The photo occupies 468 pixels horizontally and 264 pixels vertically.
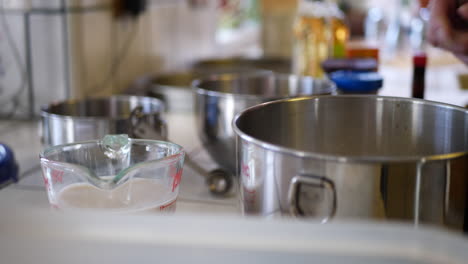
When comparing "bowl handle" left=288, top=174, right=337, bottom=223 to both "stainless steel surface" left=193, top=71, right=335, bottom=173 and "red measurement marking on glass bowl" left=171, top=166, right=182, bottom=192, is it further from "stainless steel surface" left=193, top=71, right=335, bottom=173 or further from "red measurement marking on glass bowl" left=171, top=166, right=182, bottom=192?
"stainless steel surface" left=193, top=71, right=335, bottom=173

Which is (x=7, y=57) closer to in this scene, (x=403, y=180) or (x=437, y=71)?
(x=403, y=180)

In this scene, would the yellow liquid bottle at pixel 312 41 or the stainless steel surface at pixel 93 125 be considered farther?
the yellow liquid bottle at pixel 312 41

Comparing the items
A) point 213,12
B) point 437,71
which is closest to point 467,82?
point 437,71

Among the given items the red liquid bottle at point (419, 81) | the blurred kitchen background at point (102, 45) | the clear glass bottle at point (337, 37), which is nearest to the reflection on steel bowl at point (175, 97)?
the blurred kitchen background at point (102, 45)

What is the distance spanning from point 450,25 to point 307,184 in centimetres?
44

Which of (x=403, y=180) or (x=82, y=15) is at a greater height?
(x=82, y=15)

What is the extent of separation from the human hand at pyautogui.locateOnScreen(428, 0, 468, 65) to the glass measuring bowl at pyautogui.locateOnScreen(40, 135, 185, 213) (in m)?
0.40

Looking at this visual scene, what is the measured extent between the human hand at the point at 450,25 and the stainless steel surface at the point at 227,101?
0.17m

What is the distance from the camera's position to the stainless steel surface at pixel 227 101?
0.84 metres

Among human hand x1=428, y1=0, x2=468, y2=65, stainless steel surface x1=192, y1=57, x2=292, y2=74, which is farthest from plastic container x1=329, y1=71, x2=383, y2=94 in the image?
stainless steel surface x1=192, y1=57, x2=292, y2=74

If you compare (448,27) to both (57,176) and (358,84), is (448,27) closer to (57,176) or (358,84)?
(358,84)

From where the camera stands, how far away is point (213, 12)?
2510 millimetres

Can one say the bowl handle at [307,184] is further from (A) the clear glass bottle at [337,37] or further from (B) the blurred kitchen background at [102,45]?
(A) the clear glass bottle at [337,37]

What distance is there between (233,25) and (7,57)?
6.62ft
